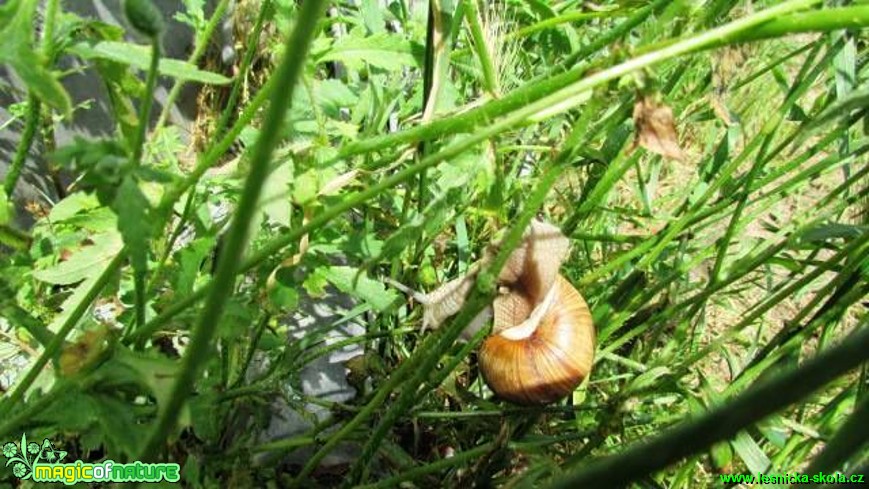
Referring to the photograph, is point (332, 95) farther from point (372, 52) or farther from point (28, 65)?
point (28, 65)

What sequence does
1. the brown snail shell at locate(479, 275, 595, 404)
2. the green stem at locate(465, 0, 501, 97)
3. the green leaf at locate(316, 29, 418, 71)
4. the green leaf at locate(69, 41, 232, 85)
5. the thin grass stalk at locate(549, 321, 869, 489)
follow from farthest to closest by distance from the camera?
1. the brown snail shell at locate(479, 275, 595, 404)
2. the green leaf at locate(316, 29, 418, 71)
3. the green stem at locate(465, 0, 501, 97)
4. the green leaf at locate(69, 41, 232, 85)
5. the thin grass stalk at locate(549, 321, 869, 489)

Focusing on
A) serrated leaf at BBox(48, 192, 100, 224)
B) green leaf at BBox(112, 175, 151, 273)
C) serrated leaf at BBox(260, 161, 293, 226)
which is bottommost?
serrated leaf at BBox(48, 192, 100, 224)

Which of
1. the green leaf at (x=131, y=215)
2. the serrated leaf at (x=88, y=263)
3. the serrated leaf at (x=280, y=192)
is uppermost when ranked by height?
the green leaf at (x=131, y=215)

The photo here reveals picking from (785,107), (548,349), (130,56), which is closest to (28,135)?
(130,56)

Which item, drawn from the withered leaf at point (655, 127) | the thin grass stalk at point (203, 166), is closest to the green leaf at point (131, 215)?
the thin grass stalk at point (203, 166)

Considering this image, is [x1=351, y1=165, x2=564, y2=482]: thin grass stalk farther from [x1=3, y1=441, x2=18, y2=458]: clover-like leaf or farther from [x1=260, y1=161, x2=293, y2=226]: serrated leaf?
[x1=3, y1=441, x2=18, y2=458]: clover-like leaf

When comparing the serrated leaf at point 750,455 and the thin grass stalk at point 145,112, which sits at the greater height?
the thin grass stalk at point 145,112

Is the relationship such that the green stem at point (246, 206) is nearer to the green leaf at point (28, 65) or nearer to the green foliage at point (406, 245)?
the green foliage at point (406, 245)

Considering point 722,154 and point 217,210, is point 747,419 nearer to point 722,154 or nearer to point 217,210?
point 722,154

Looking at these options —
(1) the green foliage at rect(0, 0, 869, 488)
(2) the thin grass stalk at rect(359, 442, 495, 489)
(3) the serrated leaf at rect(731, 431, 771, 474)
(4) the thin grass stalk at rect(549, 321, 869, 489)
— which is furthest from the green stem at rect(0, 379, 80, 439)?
(3) the serrated leaf at rect(731, 431, 771, 474)
